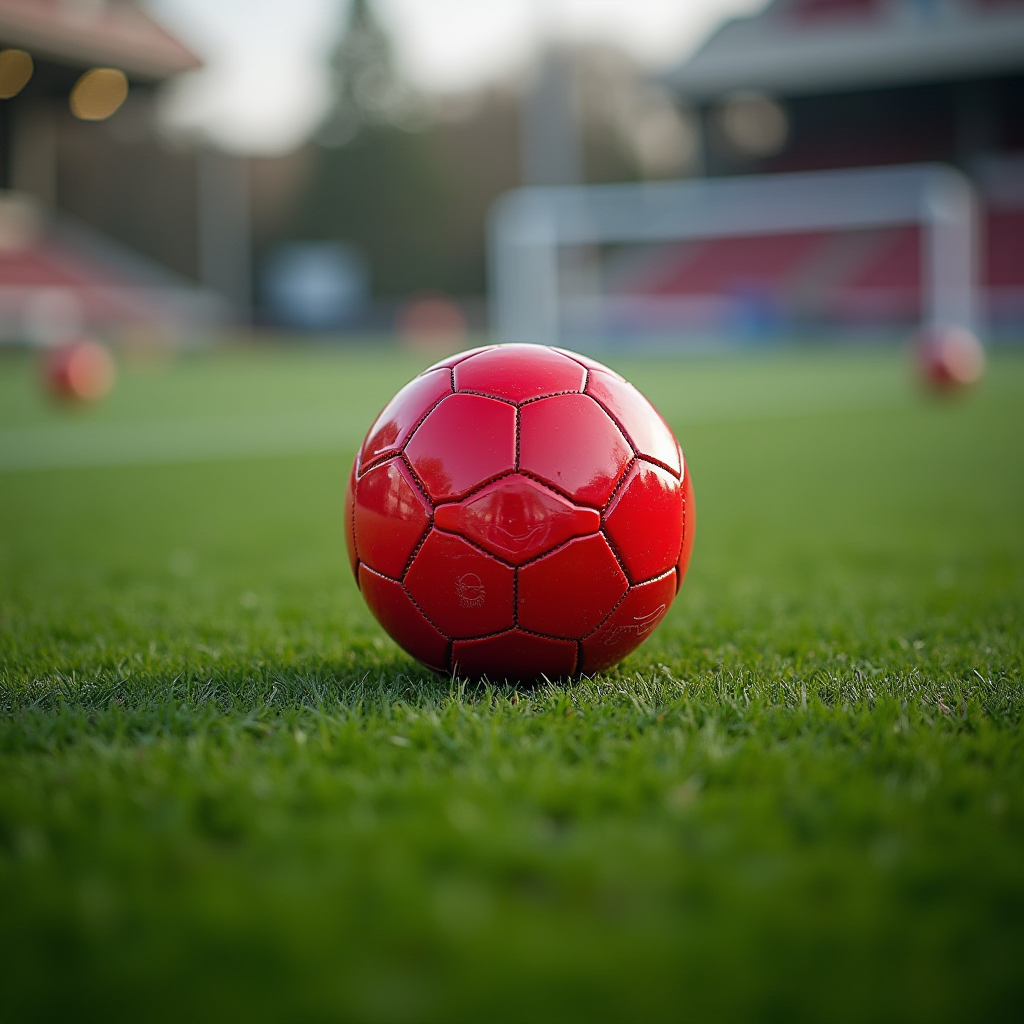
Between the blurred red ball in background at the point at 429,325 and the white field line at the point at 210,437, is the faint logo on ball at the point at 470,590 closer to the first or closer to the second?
the white field line at the point at 210,437

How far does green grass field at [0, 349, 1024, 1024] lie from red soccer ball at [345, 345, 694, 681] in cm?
15

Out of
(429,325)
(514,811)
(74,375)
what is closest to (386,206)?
(429,325)

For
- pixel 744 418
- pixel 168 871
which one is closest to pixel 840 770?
pixel 168 871

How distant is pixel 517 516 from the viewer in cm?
239

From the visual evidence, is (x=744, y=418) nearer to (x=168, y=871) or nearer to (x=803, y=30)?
(x=168, y=871)

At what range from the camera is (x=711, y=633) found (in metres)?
3.29

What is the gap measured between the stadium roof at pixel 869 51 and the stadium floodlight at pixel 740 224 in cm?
284

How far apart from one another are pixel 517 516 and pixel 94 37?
3558cm

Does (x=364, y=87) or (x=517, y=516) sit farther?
(x=364, y=87)

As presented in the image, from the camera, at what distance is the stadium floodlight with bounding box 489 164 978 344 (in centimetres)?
2703

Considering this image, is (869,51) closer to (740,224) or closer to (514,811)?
(740,224)

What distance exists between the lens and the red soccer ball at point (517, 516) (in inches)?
95.0

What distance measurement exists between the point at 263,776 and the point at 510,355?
1.19 meters

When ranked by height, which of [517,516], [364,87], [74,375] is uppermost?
[364,87]
